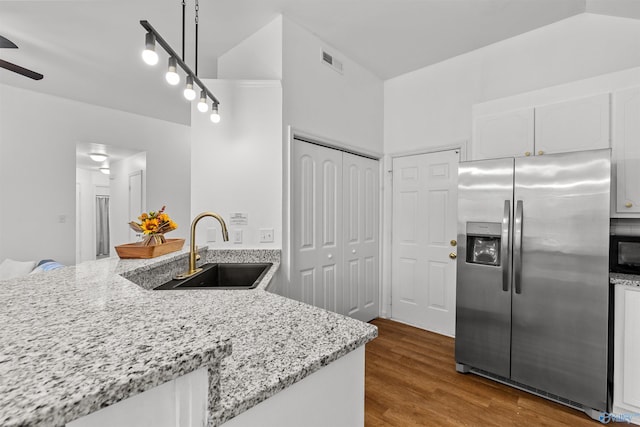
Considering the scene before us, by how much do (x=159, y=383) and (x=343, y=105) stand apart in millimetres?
3003

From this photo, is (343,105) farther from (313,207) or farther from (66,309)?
(66,309)

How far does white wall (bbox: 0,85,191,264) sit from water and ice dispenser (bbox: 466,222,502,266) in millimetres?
4010

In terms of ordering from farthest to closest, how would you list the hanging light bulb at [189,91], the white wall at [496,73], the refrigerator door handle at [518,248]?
the white wall at [496,73] < the refrigerator door handle at [518,248] < the hanging light bulb at [189,91]

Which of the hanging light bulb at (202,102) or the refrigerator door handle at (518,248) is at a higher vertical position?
the hanging light bulb at (202,102)

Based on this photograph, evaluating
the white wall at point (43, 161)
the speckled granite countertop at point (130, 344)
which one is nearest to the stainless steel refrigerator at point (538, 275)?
the speckled granite countertop at point (130, 344)

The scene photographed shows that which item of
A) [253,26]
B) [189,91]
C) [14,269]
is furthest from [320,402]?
[14,269]

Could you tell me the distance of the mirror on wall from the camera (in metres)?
4.65

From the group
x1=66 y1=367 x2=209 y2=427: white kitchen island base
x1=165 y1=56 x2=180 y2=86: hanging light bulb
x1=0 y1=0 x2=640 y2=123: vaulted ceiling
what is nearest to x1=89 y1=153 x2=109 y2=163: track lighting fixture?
x1=0 y1=0 x2=640 y2=123: vaulted ceiling

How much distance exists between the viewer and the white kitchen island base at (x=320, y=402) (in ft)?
2.10

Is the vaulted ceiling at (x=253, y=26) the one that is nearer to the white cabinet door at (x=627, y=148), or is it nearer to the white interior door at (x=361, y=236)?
the white cabinet door at (x=627, y=148)

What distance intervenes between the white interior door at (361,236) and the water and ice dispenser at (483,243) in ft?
3.91

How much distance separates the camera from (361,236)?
3.31 metres

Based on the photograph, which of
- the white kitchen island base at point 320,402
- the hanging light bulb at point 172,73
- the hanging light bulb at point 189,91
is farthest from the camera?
the hanging light bulb at point 189,91

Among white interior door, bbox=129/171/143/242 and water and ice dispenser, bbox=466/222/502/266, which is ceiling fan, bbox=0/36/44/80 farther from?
water and ice dispenser, bbox=466/222/502/266
